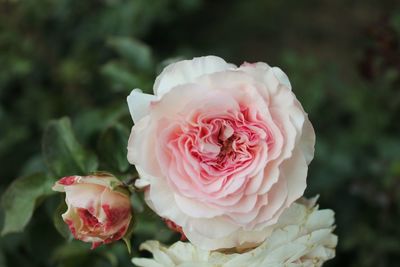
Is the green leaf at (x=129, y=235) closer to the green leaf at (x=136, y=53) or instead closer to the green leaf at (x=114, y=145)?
the green leaf at (x=114, y=145)

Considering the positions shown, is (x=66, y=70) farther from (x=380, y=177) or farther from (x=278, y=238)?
(x=278, y=238)

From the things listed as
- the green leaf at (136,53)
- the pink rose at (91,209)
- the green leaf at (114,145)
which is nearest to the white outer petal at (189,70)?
the pink rose at (91,209)

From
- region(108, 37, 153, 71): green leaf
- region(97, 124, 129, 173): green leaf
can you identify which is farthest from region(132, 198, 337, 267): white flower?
region(108, 37, 153, 71): green leaf

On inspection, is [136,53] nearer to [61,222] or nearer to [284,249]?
[61,222]

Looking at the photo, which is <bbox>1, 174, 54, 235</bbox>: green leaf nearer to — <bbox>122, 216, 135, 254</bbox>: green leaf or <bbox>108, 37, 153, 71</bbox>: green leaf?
<bbox>122, 216, 135, 254</bbox>: green leaf

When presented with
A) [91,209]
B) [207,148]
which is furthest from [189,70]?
[91,209]

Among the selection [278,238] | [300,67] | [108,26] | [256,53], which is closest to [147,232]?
[278,238]
